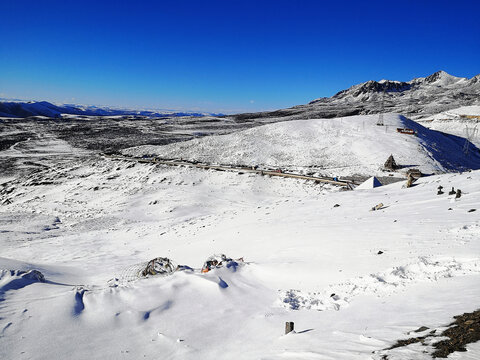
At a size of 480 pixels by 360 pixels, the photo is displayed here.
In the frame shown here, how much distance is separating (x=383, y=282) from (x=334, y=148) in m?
44.3

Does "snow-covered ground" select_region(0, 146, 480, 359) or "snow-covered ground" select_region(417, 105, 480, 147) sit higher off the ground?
"snow-covered ground" select_region(417, 105, 480, 147)

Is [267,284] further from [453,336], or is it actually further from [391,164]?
[391,164]

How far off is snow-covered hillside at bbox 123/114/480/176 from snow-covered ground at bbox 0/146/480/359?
846 inches

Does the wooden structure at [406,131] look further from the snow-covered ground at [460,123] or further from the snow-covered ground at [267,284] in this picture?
the snow-covered ground at [267,284]

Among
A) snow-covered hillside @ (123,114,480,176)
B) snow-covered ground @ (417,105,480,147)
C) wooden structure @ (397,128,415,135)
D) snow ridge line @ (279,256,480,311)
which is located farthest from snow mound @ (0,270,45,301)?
snow-covered ground @ (417,105,480,147)

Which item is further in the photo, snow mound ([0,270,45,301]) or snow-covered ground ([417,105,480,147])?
snow-covered ground ([417,105,480,147])

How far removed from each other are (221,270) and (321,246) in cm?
485

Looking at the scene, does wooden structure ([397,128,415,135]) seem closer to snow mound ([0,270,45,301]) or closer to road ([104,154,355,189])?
road ([104,154,355,189])

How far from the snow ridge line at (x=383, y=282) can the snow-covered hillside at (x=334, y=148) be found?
31.5 metres

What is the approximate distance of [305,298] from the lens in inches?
375

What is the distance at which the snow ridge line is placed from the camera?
8586 mm

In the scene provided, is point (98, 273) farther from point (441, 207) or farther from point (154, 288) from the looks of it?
point (441, 207)

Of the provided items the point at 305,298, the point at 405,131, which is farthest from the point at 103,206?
the point at 405,131

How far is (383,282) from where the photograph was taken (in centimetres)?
910
